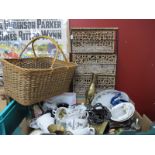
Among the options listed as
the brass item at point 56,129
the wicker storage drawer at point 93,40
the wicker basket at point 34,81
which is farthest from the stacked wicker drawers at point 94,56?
the brass item at point 56,129

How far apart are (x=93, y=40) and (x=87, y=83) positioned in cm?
39

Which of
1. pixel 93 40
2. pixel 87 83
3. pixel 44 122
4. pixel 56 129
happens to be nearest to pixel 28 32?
pixel 93 40

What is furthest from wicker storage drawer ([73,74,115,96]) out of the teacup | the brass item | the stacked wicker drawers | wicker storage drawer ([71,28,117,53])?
the brass item

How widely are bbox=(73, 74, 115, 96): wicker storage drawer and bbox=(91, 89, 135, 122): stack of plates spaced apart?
123 millimetres

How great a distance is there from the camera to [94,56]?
1946 mm

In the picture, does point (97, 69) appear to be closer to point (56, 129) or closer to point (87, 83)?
point (87, 83)

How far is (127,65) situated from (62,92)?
0.71 m

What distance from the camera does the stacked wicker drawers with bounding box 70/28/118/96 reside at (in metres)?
1.90

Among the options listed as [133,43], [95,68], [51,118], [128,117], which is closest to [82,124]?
[51,118]

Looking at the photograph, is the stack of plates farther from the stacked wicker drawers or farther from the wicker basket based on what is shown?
the wicker basket

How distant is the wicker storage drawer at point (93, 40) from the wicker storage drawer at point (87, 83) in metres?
0.23

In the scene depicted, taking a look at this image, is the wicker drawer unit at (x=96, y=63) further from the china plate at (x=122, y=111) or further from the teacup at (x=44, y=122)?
the teacup at (x=44, y=122)

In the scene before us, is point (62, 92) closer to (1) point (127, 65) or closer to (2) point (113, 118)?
(2) point (113, 118)
